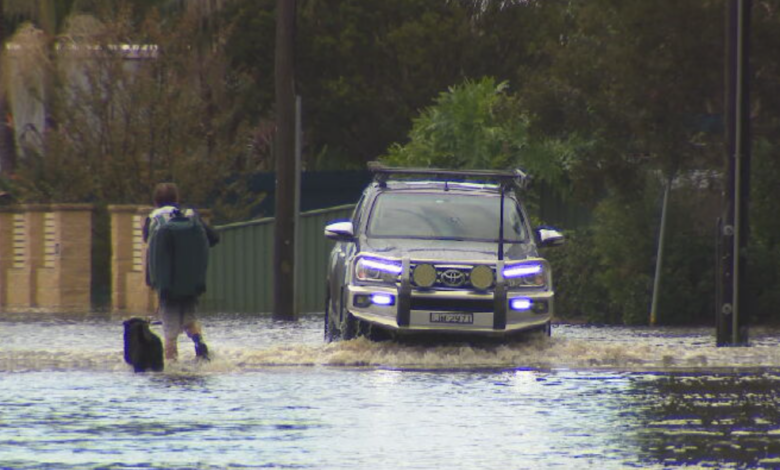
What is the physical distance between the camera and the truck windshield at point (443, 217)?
2133cm

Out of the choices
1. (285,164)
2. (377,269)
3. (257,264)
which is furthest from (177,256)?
(257,264)

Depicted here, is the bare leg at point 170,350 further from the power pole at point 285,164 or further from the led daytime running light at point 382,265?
the power pole at point 285,164

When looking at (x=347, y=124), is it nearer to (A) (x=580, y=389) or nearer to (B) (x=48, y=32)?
(B) (x=48, y=32)

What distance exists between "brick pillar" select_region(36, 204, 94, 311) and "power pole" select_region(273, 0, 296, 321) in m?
6.07

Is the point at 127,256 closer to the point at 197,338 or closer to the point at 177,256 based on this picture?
the point at 197,338

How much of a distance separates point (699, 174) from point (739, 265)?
8.68m

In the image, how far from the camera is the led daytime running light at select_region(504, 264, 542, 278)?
66.5 feet

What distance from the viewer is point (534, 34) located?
61.9 meters

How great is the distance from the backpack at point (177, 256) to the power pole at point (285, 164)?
10495mm

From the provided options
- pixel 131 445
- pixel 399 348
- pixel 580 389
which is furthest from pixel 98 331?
pixel 131 445

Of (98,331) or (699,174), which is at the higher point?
(699,174)

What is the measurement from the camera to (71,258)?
3512cm

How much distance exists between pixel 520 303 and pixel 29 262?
17.6 meters

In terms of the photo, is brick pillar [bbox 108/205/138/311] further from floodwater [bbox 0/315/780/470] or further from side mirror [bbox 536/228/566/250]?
side mirror [bbox 536/228/566/250]
